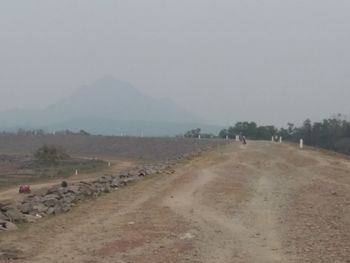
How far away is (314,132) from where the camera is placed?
88.2 meters

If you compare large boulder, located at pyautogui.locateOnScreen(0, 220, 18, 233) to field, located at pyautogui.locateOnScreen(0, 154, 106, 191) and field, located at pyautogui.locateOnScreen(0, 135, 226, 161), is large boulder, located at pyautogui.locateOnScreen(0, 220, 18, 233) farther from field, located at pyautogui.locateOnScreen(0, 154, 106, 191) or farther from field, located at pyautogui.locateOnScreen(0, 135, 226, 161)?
field, located at pyautogui.locateOnScreen(0, 135, 226, 161)

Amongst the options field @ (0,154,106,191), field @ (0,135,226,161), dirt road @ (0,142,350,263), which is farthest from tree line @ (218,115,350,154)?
dirt road @ (0,142,350,263)

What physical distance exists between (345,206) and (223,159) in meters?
16.0

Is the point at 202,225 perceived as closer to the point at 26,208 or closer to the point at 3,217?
the point at 3,217

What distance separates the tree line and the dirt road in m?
55.1

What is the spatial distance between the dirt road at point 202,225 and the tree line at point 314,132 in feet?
181

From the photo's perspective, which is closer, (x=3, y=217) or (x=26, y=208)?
(x=3, y=217)

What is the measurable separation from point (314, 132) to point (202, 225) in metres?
77.3

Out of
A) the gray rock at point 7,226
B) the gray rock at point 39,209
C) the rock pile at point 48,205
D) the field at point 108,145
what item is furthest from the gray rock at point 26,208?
the field at point 108,145

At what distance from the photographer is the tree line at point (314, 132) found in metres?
79.6

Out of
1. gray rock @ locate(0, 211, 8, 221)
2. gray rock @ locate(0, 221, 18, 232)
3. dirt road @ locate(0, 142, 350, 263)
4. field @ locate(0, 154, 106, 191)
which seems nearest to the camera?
dirt road @ locate(0, 142, 350, 263)

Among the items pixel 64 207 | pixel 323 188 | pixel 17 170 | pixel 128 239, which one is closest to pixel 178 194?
pixel 64 207

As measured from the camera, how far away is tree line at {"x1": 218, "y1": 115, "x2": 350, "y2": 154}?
7961 cm

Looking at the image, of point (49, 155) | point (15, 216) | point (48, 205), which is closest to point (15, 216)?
point (15, 216)
